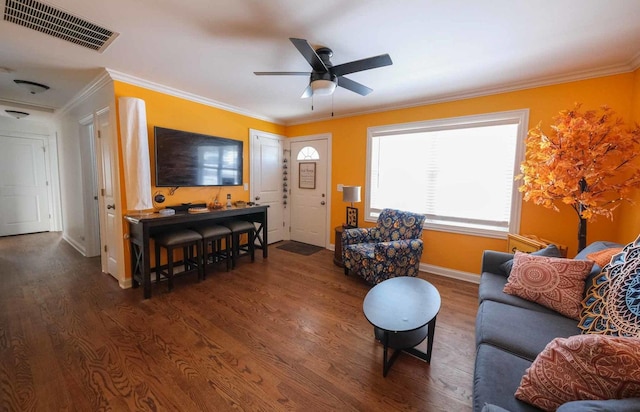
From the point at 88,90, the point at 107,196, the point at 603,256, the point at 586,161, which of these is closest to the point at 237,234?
the point at 107,196

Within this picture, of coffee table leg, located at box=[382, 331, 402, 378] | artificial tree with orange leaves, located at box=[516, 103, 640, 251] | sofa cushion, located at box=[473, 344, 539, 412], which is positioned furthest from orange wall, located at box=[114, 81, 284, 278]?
artificial tree with orange leaves, located at box=[516, 103, 640, 251]

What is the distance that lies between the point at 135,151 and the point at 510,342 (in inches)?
141

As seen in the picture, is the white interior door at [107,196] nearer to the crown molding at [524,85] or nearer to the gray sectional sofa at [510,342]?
the crown molding at [524,85]

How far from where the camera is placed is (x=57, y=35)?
1936 millimetres

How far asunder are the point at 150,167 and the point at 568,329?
4.00m

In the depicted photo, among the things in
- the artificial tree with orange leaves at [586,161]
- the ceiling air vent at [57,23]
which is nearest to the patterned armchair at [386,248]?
the artificial tree with orange leaves at [586,161]

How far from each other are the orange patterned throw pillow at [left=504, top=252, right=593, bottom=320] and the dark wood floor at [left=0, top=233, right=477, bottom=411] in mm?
613

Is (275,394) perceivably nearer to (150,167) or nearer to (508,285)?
(508,285)

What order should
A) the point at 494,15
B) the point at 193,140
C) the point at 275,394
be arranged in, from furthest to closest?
the point at 193,140, the point at 494,15, the point at 275,394

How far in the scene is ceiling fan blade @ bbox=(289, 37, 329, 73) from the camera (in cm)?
160

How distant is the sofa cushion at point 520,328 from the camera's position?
1312 mm

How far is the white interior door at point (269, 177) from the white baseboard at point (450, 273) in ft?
9.03

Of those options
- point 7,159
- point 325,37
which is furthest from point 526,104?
point 7,159

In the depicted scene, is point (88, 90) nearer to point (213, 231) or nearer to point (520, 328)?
point (213, 231)
